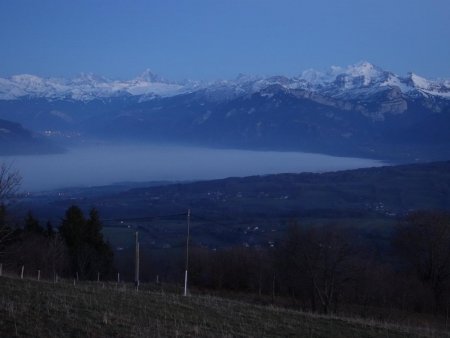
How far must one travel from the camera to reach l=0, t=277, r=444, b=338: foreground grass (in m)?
11.4

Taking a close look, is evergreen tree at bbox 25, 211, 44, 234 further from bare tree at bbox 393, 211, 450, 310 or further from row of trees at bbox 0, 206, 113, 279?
bare tree at bbox 393, 211, 450, 310

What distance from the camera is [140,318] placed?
521 inches

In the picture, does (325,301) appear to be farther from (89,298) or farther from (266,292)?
(89,298)

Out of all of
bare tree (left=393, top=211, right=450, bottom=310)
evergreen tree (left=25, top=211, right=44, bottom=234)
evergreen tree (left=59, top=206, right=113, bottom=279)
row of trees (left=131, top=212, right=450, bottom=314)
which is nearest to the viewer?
row of trees (left=131, top=212, right=450, bottom=314)

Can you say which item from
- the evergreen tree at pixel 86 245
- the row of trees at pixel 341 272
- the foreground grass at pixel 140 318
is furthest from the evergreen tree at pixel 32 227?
the foreground grass at pixel 140 318

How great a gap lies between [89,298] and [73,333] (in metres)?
4.13

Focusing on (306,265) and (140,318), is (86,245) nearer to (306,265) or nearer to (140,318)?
(306,265)

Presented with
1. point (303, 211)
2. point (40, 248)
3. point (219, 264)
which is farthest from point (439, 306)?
point (303, 211)

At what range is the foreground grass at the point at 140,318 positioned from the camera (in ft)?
37.5

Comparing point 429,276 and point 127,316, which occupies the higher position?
point 127,316

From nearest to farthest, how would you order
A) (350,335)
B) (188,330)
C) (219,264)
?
(188,330)
(350,335)
(219,264)

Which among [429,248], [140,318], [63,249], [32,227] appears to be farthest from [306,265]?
Answer: [32,227]

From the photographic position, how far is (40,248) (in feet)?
127

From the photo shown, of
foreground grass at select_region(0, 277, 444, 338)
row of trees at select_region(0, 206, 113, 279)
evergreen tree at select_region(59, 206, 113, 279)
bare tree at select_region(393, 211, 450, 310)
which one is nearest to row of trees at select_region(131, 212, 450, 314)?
bare tree at select_region(393, 211, 450, 310)
